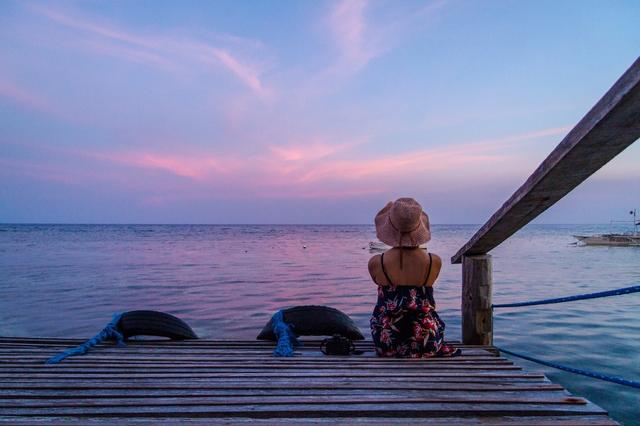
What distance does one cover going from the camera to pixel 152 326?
571 centimetres

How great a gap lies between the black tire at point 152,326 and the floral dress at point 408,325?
8.47 feet

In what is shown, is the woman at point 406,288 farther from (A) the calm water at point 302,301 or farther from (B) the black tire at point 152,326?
(A) the calm water at point 302,301

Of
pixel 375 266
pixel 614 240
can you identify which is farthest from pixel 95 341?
pixel 614 240

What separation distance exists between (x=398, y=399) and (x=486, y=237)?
241 centimetres

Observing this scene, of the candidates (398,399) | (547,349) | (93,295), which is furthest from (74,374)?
(93,295)

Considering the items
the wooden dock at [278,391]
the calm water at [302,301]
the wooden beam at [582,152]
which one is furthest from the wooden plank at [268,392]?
the calm water at [302,301]

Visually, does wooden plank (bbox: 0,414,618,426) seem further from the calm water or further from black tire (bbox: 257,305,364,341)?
the calm water

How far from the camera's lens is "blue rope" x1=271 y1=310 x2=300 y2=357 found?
15.6ft

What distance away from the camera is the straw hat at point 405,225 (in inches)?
176

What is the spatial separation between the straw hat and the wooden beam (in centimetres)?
73

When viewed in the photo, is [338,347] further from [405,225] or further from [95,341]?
[95,341]

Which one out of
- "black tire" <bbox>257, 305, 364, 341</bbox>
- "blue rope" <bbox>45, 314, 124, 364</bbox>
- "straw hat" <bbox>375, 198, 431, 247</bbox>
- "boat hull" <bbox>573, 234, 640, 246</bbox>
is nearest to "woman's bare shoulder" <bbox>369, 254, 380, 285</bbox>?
"straw hat" <bbox>375, 198, 431, 247</bbox>

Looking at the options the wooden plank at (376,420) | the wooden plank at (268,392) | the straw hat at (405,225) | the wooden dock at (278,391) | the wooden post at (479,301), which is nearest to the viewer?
the wooden plank at (376,420)

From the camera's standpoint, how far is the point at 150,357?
4461 mm
